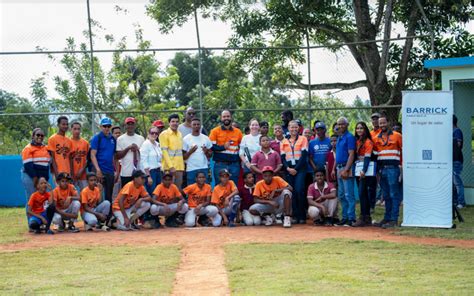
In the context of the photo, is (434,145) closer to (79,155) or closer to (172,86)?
(79,155)

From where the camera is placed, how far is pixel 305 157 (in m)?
15.5

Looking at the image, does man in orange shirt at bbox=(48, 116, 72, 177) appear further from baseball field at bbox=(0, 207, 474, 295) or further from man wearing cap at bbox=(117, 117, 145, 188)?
baseball field at bbox=(0, 207, 474, 295)

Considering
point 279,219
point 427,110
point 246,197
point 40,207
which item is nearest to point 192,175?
point 246,197

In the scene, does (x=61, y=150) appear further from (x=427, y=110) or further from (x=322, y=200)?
(x=427, y=110)

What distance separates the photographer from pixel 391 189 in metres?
14.7

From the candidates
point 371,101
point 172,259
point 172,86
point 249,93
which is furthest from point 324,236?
point 172,86

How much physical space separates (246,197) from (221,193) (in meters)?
0.58

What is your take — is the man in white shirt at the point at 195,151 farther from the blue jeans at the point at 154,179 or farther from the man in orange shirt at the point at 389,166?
the man in orange shirt at the point at 389,166

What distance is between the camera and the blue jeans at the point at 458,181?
1756cm

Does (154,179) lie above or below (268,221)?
above

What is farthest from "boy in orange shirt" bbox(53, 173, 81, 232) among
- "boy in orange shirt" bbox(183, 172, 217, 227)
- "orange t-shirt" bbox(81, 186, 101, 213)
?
"boy in orange shirt" bbox(183, 172, 217, 227)

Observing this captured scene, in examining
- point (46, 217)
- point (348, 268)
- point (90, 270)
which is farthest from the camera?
point (46, 217)

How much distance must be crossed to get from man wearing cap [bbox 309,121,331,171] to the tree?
5151mm

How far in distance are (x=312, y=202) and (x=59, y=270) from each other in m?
5.98
